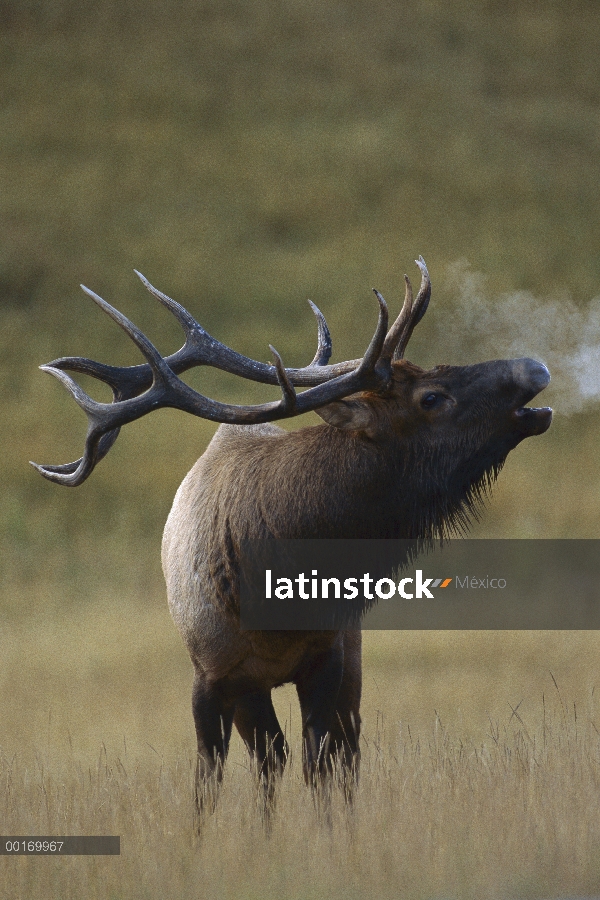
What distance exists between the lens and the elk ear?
604 centimetres

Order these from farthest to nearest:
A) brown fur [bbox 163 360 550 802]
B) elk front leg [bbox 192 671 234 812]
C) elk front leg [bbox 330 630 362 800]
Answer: elk front leg [bbox 330 630 362 800] → elk front leg [bbox 192 671 234 812] → brown fur [bbox 163 360 550 802]

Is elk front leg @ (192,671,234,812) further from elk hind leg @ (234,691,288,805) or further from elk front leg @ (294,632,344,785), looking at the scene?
elk front leg @ (294,632,344,785)

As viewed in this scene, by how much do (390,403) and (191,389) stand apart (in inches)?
37.9

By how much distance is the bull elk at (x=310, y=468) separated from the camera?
593cm

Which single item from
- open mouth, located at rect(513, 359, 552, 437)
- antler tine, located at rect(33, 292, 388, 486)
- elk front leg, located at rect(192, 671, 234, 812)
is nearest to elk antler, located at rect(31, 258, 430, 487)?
antler tine, located at rect(33, 292, 388, 486)

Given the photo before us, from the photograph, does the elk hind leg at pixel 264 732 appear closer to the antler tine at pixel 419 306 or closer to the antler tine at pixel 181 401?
the antler tine at pixel 181 401

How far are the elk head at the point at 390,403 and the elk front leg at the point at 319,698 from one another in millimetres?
1016

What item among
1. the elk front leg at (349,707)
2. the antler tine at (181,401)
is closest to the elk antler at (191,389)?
the antler tine at (181,401)

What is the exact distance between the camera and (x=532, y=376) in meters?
5.89

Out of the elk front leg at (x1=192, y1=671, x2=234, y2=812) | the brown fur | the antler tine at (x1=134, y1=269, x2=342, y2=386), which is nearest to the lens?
the brown fur

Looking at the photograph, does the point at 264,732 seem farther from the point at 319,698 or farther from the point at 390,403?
the point at 390,403

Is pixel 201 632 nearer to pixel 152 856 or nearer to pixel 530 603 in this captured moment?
pixel 152 856

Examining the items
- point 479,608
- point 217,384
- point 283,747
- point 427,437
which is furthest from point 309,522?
point 217,384

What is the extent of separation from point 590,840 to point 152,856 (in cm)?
194
